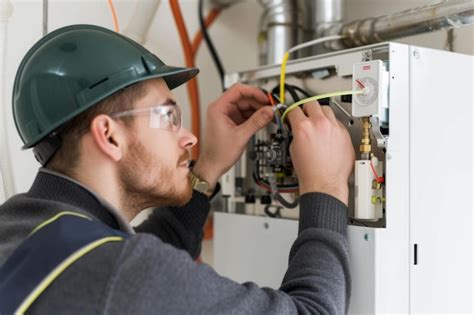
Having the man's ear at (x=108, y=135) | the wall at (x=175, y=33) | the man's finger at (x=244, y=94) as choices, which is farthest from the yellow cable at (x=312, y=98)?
the wall at (x=175, y=33)

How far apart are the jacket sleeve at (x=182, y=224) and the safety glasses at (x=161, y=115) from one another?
299 millimetres

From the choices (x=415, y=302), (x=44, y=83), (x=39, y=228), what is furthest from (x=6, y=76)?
(x=415, y=302)

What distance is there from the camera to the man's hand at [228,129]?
119cm

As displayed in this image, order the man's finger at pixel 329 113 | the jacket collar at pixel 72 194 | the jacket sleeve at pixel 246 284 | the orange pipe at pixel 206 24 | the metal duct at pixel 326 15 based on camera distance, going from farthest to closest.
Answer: the orange pipe at pixel 206 24 < the metal duct at pixel 326 15 < the man's finger at pixel 329 113 < the jacket collar at pixel 72 194 < the jacket sleeve at pixel 246 284

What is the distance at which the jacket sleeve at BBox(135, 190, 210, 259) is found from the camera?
124 centimetres

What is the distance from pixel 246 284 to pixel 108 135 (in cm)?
34

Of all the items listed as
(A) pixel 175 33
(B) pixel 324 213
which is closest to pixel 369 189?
(B) pixel 324 213

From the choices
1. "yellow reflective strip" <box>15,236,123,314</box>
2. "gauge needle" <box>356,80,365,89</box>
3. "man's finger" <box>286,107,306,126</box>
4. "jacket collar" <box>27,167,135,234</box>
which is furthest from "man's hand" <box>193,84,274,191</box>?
"yellow reflective strip" <box>15,236,123,314</box>

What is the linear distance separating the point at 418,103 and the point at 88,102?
0.60 metres

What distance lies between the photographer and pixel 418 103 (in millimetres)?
984

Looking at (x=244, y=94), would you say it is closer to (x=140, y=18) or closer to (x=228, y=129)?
(x=228, y=129)

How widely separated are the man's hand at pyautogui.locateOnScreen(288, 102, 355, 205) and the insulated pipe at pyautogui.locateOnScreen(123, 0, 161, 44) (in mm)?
574

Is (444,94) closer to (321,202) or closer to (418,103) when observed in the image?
(418,103)

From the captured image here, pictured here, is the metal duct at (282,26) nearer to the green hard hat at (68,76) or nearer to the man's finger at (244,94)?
the man's finger at (244,94)
